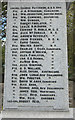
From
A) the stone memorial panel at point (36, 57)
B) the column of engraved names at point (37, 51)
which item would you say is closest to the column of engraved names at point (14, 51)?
the stone memorial panel at point (36, 57)

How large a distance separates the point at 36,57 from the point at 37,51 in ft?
0.63

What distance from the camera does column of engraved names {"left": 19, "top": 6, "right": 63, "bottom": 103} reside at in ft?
13.6

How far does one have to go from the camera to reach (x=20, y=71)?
4219mm

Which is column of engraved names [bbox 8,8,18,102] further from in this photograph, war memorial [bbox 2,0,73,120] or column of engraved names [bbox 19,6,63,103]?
column of engraved names [bbox 19,6,63,103]

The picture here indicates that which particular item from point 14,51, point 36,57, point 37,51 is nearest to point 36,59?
point 36,57

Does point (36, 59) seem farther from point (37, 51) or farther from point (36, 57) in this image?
point (37, 51)

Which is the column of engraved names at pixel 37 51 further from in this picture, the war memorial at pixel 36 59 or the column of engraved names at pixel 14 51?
the column of engraved names at pixel 14 51

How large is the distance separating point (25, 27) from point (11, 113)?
2.63m

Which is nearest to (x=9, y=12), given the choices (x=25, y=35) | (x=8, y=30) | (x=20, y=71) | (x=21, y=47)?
(x=8, y=30)

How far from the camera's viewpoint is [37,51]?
4.24 metres

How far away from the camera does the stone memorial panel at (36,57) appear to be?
4.11 metres

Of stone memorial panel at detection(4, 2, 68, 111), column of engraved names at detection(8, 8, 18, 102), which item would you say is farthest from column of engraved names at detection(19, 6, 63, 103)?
column of engraved names at detection(8, 8, 18, 102)

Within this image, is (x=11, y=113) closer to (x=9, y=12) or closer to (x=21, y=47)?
(x=21, y=47)

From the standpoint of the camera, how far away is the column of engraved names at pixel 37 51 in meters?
4.13
